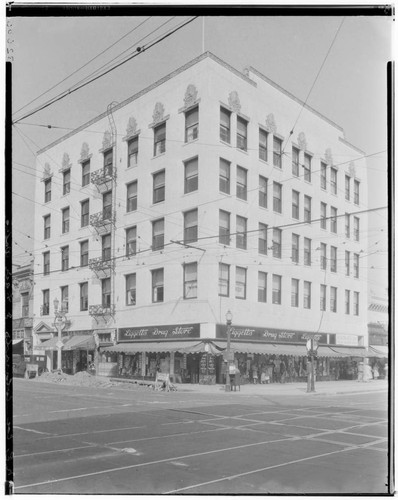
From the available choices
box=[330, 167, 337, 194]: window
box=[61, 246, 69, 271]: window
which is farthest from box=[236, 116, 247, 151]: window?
box=[61, 246, 69, 271]: window

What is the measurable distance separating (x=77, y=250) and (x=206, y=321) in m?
2.90

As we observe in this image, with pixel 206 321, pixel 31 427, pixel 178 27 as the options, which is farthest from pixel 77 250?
pixel 178 27

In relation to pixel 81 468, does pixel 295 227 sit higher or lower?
higher

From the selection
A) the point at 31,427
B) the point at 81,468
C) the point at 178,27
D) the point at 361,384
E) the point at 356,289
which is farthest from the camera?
the point at 361,384

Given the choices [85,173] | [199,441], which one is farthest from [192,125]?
[199,441]

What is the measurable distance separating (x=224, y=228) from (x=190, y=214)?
704mm

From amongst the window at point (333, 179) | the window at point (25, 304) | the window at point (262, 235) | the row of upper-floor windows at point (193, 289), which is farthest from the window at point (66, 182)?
the window at point (333, 179)

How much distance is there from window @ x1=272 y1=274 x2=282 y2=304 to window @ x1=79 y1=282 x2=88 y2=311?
3718mm

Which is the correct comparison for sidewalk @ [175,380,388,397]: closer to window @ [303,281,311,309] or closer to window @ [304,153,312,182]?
window @ [303,281,311,309]

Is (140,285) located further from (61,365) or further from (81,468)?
(81,468)

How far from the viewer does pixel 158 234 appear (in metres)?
10.7

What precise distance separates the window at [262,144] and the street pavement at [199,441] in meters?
4.71

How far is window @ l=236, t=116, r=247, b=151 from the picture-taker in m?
10.8

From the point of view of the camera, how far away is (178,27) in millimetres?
8484
